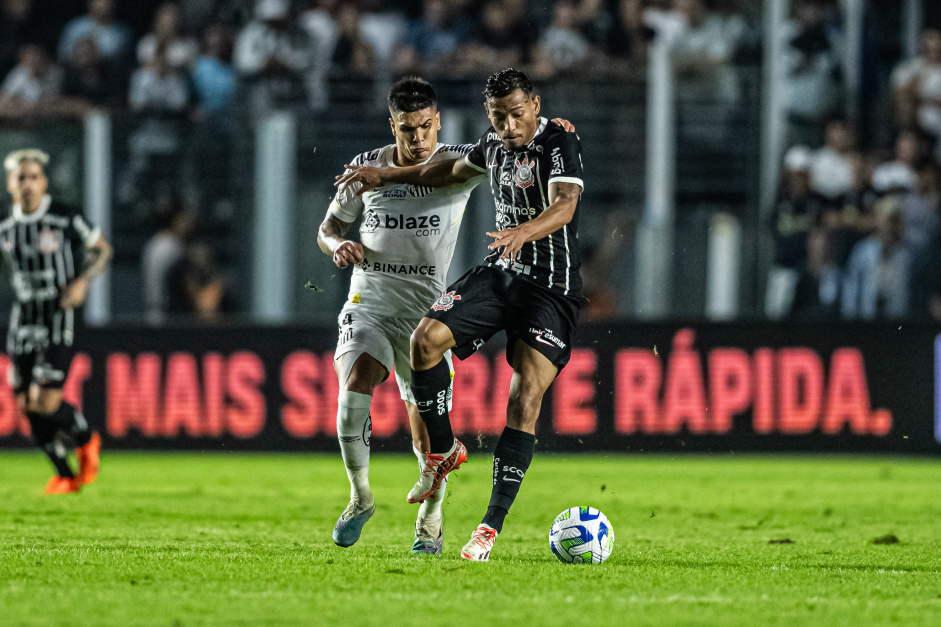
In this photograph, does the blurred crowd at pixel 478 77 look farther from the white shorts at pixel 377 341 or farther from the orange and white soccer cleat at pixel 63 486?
the white shorts at pixel 377 341

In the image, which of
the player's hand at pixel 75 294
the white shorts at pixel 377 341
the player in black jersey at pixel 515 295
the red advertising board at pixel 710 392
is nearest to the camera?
the player in black jersey at pixel 515 295

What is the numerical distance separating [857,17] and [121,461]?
8805 mm

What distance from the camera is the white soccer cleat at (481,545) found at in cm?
584

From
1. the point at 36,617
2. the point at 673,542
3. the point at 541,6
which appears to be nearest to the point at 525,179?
the point at 673,542

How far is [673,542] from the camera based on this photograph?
23.1ft

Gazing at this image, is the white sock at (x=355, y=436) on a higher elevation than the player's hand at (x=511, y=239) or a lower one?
lower

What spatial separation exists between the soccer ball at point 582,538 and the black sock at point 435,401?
0.70 metres

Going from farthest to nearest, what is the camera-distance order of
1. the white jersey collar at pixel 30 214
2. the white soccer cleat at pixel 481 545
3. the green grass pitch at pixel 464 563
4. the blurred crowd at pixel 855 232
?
the blurred crowd at pixel 855 232 → the white jersey collar at pixel 30 214 → the white soccer cleat at pixel 481 545 → the green grass pitch at pixel 464 563

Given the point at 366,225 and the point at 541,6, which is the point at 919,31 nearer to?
the point at 541,6

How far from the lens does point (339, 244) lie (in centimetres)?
643

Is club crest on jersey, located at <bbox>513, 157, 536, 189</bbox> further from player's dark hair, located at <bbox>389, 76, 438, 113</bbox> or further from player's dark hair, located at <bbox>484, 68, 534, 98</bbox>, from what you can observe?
player's dark hair, located at <bbox>389, 76, 438, 113</bbox>

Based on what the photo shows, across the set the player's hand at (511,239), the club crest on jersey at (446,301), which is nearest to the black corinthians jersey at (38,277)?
the club crest on jersey at (446,301)

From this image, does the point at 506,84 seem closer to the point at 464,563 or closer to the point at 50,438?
the point at 464,563

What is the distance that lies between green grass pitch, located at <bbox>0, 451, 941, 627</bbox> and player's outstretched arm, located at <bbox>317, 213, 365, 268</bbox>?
1376 millimetres
